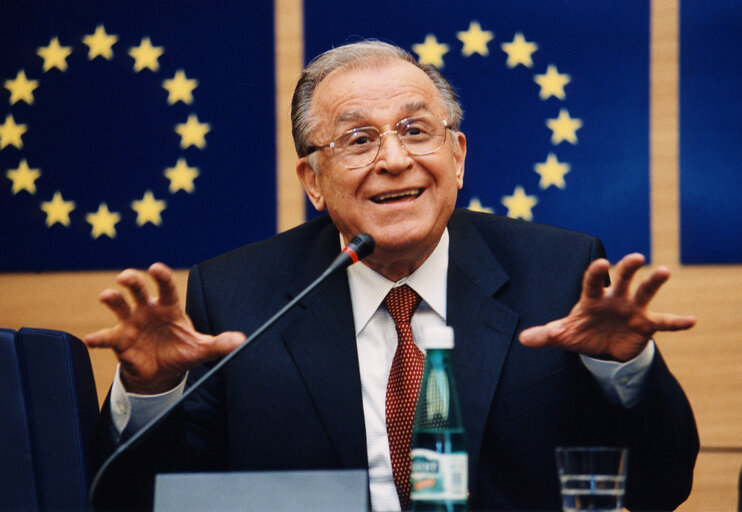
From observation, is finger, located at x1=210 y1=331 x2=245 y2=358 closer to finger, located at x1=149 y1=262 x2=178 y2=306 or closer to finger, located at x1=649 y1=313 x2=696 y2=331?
finger, located at x1=149 y1=262 x2=178 y2=306

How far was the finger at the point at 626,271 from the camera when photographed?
1299 mm

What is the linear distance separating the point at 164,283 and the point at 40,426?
548mm

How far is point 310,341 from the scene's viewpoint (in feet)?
6.22

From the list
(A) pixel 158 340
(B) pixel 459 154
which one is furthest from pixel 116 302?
(B) pixel 459 154

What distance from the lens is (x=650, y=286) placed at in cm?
135

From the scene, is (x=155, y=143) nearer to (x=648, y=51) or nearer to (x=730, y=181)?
(x=648, y=51)

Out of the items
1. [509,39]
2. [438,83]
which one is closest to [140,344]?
[438,83]

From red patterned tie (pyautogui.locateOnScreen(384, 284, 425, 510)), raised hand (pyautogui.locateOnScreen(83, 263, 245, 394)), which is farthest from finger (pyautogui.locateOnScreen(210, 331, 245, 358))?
red patterned tie (pyautogui.locateOnScreen(384, 284, 425, 510))

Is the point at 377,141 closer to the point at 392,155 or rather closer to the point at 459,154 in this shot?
the point at 392,155

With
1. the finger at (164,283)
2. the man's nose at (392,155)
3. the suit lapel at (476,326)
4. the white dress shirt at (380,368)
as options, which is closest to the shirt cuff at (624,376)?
the white dress shirt at (380,368)

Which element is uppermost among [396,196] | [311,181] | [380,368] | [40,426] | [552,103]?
[552,103]

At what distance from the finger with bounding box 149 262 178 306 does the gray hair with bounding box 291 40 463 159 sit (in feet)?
2.41

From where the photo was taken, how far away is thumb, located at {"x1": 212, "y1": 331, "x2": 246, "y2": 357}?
1395mm

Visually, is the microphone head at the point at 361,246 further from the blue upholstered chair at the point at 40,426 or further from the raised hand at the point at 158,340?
the blue upholstered chair at the point at 40,426
